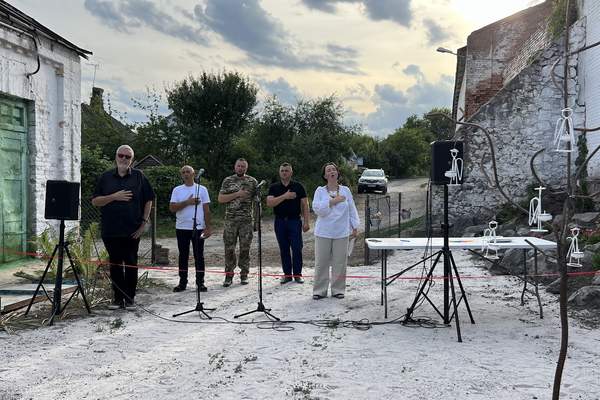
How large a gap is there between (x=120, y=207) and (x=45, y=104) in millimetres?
3765

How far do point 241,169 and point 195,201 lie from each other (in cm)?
94

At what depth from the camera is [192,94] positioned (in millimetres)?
22125

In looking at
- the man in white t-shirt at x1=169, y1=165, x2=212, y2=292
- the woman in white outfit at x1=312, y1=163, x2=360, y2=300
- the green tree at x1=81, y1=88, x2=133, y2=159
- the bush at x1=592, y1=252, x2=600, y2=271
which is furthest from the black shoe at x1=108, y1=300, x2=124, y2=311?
the green tree at x1=81, y1=88, x2=133, y2=159

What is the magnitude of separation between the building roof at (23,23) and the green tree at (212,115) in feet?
43.0

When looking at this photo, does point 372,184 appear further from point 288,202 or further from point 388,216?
point 288,202

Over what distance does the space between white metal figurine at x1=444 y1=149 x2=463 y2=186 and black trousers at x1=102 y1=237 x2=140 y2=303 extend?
3.44 meters

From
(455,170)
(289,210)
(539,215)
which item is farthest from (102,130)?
(539,215)

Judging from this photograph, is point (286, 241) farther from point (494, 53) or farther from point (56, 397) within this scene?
point (494, 53)

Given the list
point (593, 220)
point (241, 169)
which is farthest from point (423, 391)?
point (593, 220)

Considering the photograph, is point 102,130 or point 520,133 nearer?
point 520,133

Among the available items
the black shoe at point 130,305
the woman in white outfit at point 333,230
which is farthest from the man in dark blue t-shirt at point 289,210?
the black shoe at point 130,305

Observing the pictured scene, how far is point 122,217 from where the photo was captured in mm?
5879

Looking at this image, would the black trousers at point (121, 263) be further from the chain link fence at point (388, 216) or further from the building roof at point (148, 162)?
the building roof at point (148, 162)

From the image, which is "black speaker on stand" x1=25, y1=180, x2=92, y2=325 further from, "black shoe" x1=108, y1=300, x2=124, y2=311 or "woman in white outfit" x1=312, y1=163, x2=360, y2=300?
"woman in white outfit" x1=312, y1=163, x2=360, y2=300
